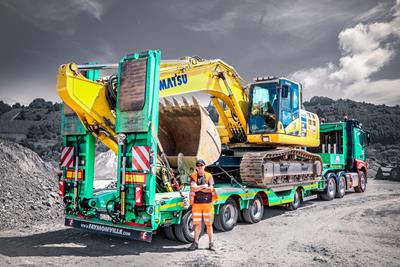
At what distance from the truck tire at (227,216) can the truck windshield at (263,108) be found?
102 inches

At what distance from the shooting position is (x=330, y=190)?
13422 mm

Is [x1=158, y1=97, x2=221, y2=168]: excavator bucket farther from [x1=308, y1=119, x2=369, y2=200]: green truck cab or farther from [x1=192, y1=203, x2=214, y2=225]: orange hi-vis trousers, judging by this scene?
[x1=308, y1=119, x2=369, y2=200]: green truck cab

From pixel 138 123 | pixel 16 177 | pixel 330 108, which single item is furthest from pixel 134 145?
pixel 330 108

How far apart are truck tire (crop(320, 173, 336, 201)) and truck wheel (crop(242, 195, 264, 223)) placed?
5444 millimetres

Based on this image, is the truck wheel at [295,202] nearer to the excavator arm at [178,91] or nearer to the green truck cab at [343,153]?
the excavator arm at [178,91]

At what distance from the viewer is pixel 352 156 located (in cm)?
1539

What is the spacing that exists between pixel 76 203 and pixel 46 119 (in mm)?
37956

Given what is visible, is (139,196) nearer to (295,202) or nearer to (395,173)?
(295,202)

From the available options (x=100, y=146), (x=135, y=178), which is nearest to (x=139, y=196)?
(x=135, y=178)

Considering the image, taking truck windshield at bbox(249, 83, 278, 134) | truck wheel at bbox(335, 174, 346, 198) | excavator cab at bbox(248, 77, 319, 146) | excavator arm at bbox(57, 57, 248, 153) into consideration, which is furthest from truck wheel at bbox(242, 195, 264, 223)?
truck wheel at bbox(335, 174, 346, 198)

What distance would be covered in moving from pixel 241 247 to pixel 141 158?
248 cm

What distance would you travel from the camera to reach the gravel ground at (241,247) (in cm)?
548

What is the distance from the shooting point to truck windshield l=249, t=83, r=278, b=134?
962 centimetres

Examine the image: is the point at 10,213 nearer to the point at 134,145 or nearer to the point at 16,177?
the point at 16,177
